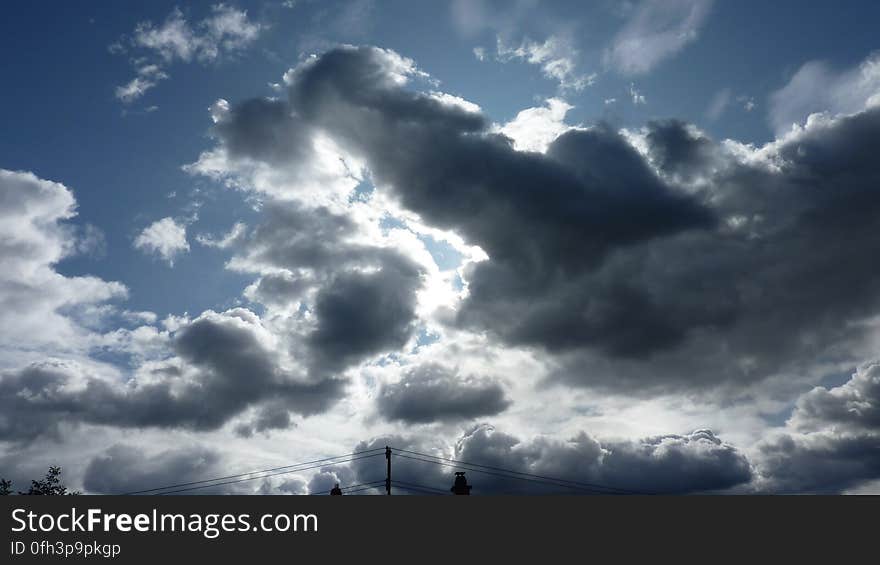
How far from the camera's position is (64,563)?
72.9 ft

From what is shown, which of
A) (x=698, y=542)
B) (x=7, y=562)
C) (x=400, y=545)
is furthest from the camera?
→ (x=698, y=542)

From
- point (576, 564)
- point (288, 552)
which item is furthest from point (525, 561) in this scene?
→ point (288, 552)

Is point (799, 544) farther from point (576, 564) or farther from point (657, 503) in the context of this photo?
point (576, 564)

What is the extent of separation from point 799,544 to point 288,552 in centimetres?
2347

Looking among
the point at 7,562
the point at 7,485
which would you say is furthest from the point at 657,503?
the point at 7,485

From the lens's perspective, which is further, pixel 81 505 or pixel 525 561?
pixel 525 561

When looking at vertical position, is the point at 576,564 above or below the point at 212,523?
below

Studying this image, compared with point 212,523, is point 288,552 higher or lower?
lower

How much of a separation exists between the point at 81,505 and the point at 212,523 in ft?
18.5

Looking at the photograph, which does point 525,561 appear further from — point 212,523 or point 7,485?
point 7,485

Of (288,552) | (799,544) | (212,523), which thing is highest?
(212,523)

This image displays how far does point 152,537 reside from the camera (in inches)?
898

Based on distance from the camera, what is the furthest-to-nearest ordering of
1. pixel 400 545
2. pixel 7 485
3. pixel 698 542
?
1. pixel 7 485
2. pixel 698 542
3. pixel 400 545

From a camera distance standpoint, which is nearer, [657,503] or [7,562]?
[7,562]
